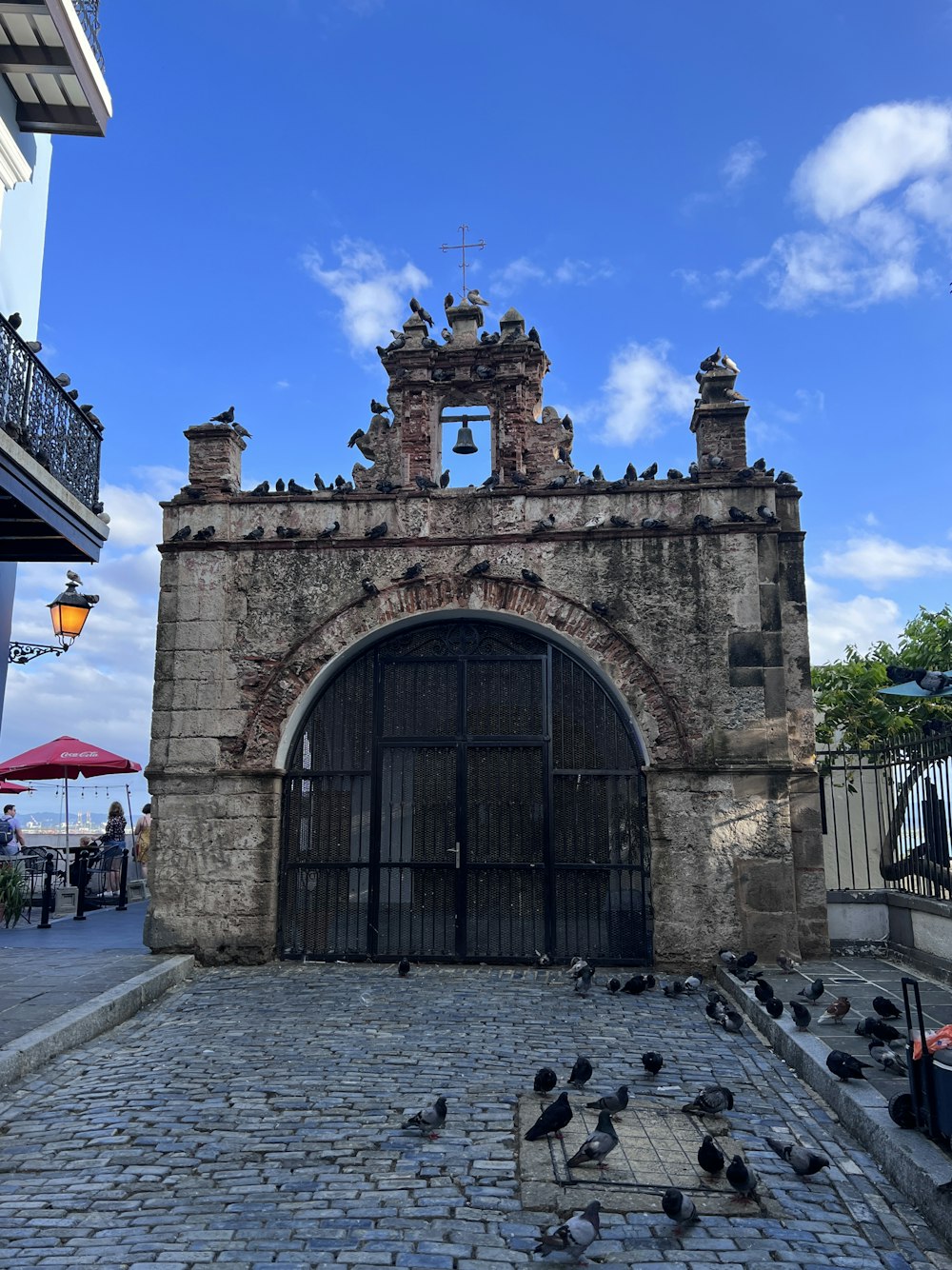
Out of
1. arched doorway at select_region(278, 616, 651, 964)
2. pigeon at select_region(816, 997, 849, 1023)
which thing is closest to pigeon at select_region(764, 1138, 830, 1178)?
pigeon at select_region(816, 997, 849, 1023)

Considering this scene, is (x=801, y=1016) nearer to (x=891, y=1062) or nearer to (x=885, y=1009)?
(x=885, y=1009)

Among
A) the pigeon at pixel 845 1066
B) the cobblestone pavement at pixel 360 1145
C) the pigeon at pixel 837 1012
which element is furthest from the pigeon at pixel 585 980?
the pigeon at pixel 845 1066

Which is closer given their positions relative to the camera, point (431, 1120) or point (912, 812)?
point (431, 1120)

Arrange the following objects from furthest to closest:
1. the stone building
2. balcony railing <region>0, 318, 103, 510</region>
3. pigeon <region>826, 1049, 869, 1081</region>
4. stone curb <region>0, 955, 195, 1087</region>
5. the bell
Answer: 1. the bell
2. the stone building
3. balcony railing <region>0, 318, 103, 510</region>
4. stone curb <region>0, 955, 195, 1087</region>
5. pigeon <region>826, 1049, 869, 1081</region>

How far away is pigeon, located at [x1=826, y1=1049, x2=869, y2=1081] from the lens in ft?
16.5

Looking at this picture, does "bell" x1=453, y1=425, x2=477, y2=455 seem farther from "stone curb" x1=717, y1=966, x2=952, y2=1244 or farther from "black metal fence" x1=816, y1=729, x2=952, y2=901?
"stone curb" x1=717, y1=966, x2=952, y2=1244

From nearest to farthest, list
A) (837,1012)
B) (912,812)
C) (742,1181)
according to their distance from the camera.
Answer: (742,1181) < (837,1012) < (912,812)

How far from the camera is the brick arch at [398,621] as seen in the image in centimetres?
908

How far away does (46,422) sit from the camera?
8.35 m

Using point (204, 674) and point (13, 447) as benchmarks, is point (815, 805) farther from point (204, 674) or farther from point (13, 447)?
point (13, 447)

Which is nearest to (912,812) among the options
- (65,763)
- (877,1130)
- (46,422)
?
(877,1130)

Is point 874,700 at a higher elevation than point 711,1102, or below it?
higher

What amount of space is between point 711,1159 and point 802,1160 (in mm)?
437

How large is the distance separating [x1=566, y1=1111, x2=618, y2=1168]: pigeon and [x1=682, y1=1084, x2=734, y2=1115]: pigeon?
0.82 metres
